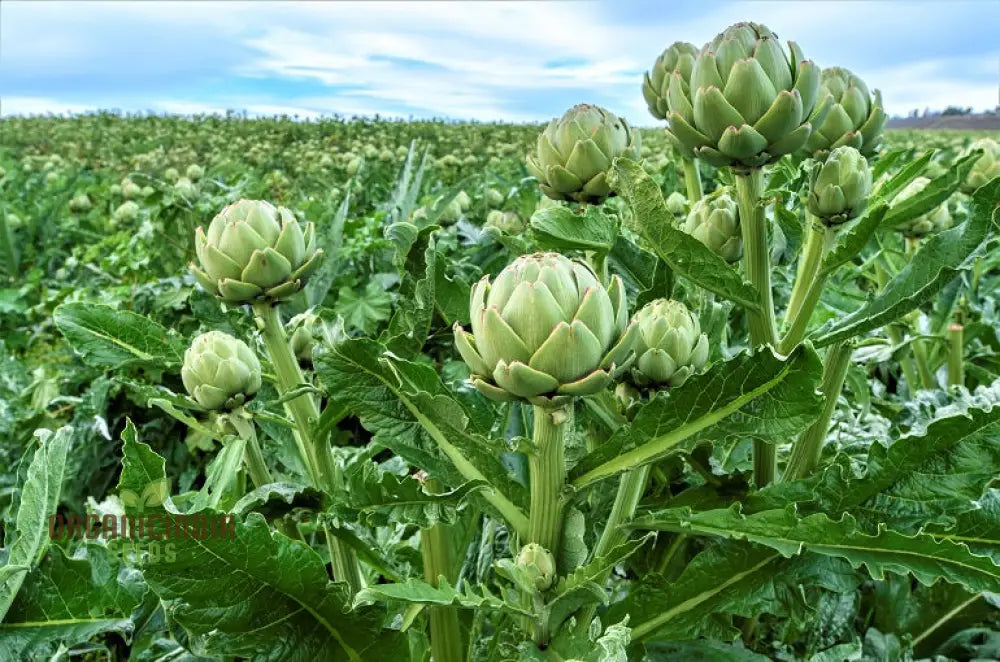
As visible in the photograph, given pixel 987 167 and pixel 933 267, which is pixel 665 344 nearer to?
pixel 933 267

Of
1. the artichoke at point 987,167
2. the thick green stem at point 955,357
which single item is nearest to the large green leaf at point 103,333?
the thick green stem at point 955,357

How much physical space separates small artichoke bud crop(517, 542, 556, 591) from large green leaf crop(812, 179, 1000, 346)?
1.10 ft

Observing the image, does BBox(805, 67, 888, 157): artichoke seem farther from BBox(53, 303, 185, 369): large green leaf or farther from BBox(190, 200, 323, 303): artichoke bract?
BBox(53, 303, 185, 369): large green leaf

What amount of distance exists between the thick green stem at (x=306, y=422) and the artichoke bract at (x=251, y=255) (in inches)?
1.2

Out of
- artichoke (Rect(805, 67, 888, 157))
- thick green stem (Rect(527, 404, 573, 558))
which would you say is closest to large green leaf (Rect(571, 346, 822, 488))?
thick green stem (Rect(527, 404, 573, 558))

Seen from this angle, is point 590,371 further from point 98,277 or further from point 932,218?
A: point 98,277

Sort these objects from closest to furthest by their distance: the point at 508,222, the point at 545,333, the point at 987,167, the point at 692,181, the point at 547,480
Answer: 1. the point at 545,333
2. the point at 547,480
3. the point at 692,181
4. the point at 987,167
5. the point at 508,222

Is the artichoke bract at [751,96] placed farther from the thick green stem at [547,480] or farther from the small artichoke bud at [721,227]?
the thick green stem at [547,480]

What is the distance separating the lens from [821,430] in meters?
0.90

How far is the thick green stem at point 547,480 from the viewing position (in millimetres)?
701

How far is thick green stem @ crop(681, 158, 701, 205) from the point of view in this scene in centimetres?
118

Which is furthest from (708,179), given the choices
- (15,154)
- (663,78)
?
(15,154)

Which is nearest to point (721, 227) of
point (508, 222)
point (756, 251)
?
point (756, 251)

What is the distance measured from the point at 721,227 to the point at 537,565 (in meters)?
0.41
